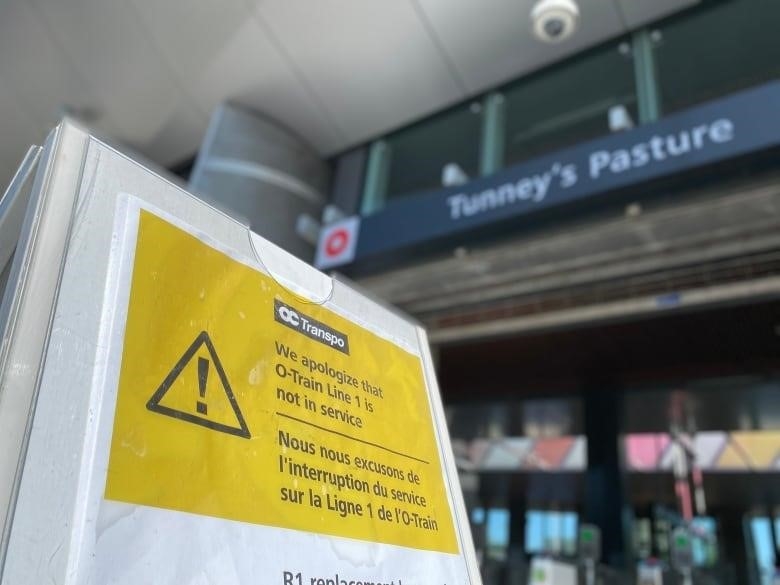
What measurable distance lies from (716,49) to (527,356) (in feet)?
11.2

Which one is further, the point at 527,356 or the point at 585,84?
the point at 527,356

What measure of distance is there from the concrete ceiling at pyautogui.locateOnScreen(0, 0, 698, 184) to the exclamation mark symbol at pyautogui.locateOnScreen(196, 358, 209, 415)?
148 inches

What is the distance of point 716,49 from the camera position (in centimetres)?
374

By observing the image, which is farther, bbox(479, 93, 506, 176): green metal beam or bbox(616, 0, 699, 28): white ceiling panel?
bbox(479, 93, 506, 176): green metal beam

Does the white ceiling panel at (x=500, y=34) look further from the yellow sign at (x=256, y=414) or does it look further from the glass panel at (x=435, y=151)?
the yellow sign at (x=256, y=414)

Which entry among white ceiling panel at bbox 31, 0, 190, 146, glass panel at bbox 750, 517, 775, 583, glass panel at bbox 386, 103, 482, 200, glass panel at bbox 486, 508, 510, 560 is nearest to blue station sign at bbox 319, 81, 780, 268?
glass panel at bbox 386, 103, 482, 200

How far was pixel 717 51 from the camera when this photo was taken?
3725mm

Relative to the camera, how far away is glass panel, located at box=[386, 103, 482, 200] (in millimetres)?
4551

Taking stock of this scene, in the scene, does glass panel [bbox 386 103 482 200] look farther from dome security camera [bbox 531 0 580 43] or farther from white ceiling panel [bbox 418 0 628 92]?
dome security camera [bbox 531 0 580 43]

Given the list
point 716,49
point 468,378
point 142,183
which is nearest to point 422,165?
point 716,49

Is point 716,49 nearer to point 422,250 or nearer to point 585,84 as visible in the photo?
point 585,84

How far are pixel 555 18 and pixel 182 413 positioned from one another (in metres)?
3.30

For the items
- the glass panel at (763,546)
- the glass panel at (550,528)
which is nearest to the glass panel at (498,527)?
the glass panel at (550,528)

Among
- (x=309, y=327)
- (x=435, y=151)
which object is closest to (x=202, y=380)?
(x=309, y=327)
